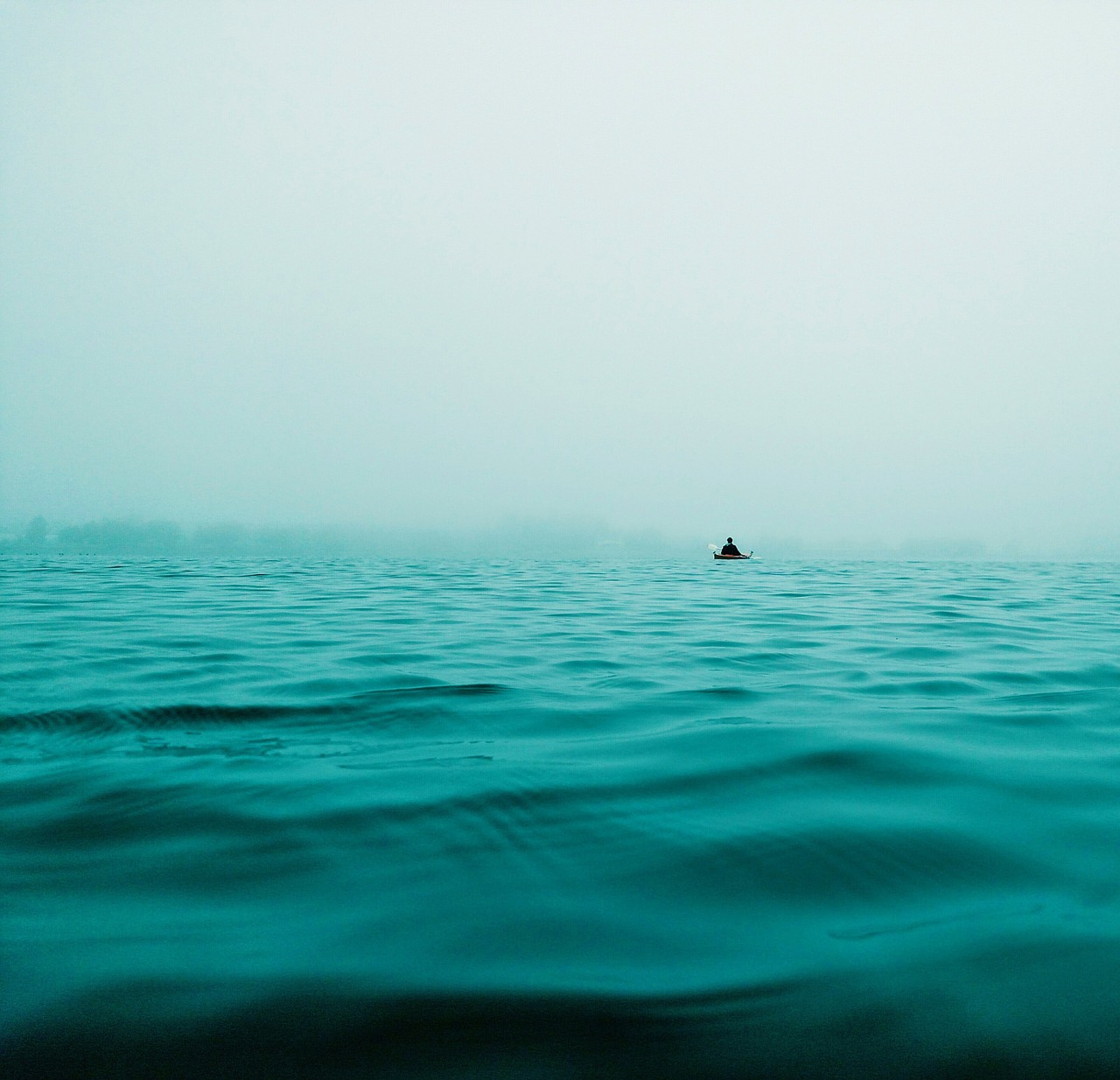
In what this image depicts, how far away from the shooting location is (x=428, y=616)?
1300cm

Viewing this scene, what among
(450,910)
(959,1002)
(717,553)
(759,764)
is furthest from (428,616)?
(717,553)

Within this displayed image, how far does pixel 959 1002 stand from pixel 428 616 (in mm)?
11296

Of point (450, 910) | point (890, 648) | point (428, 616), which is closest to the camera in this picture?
point (450, 910)

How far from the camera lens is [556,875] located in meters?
3.01

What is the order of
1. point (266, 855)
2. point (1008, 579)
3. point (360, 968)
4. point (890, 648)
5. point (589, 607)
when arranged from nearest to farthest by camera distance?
1. point (360, 968)
2. point (266, 855)
3. point (890, 648)
4. point (589, 607)
5. point (1008, 579)

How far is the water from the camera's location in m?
2.05

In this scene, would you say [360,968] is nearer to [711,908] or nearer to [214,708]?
[711,908]

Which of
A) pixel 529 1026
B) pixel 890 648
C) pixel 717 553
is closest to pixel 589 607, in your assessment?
pixel 890 648

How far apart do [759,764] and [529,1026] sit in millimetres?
2676

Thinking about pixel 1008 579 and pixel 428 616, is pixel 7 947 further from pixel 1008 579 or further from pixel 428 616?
pixel 1008 579

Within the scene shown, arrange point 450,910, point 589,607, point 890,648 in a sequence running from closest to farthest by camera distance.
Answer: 1. point 450,910
2. point 890,648
3. point 589,607

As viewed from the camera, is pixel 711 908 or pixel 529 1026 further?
pixel 711 908

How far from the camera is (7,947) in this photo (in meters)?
2.41

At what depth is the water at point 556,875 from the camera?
80.7 inches
